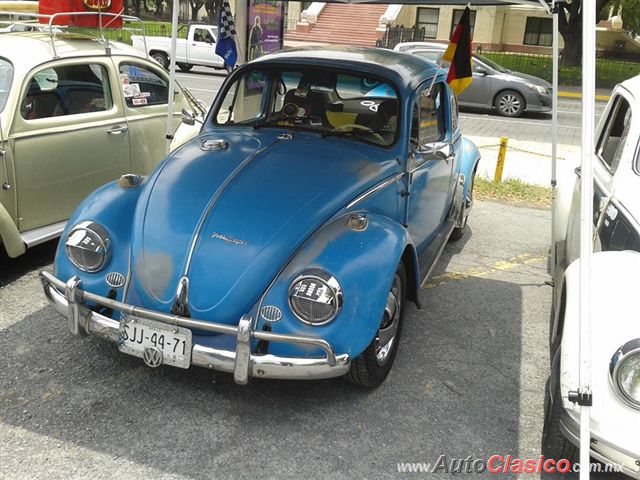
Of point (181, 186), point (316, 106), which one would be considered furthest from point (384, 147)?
point (181, 186)

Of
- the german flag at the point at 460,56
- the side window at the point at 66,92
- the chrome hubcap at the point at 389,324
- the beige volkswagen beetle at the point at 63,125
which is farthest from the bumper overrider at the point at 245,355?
the german flag at the point at 460,56

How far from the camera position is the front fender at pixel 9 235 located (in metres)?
4.48

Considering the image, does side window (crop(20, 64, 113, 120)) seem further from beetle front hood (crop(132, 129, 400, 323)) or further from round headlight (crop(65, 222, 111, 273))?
round headlight (crop(65, 222, 111, 273))

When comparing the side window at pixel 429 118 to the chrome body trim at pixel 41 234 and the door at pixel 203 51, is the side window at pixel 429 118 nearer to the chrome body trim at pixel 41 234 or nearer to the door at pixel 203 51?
the chrome body trim at pixel 41 234

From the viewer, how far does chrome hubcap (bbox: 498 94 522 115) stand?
15.3 metres

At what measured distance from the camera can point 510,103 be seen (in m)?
15.3

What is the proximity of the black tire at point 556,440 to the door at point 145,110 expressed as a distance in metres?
4.37

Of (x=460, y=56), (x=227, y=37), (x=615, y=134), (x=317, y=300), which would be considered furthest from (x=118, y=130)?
(x=615, y=134)

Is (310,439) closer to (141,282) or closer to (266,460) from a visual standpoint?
(266,460)

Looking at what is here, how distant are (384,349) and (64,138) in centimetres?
326

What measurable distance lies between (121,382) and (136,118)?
3.11 meters

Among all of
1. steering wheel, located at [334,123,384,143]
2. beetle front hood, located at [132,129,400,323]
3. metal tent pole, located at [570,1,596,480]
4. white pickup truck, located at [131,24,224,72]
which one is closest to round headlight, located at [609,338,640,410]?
metal tent pole, located at [570,1,596,480]

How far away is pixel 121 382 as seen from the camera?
11.6ft

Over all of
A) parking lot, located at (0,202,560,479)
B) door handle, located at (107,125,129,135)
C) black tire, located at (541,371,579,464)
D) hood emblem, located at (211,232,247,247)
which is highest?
door handle, located at (107,125,129,135)
